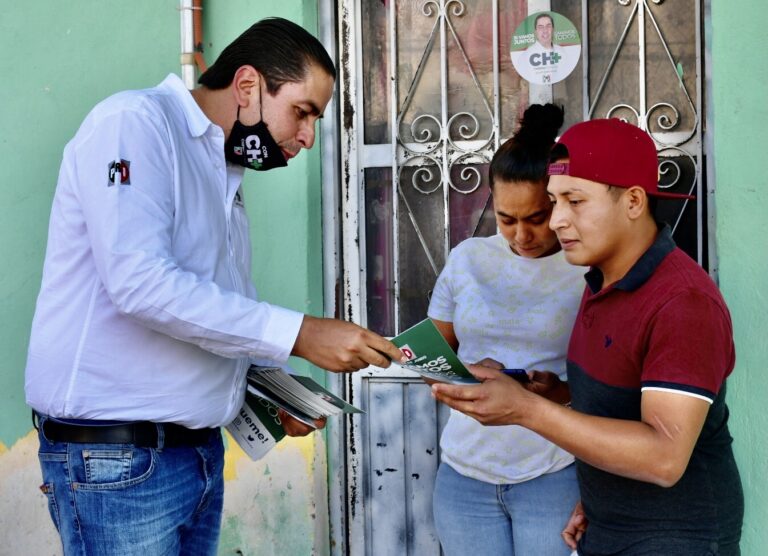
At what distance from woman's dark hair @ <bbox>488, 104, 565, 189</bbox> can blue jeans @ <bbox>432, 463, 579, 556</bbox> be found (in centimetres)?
87

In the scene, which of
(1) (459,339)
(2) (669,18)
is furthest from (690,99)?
(1) (459,339)

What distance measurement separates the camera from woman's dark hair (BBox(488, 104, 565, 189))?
2631mm

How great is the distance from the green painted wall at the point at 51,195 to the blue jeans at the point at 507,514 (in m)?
1.15

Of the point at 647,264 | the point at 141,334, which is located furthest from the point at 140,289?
the point at 647,264

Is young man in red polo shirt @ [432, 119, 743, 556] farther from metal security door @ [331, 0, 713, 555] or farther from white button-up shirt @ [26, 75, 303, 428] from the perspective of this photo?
metal security door @ [331, 0, 713, 555]

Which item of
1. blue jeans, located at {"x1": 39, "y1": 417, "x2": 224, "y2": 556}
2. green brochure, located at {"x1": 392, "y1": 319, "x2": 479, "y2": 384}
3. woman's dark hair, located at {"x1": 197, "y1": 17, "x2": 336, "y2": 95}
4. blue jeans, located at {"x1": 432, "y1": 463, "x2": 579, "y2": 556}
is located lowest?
blue jeans, located at {"x1": 432, "y1": 463, "x2": 579, "y2": 556}

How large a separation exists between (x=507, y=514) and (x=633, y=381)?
2.78 feet

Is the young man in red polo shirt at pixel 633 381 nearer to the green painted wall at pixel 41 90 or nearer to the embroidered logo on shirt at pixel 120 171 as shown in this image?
the embroidered logo on shirt at pixel 120 171

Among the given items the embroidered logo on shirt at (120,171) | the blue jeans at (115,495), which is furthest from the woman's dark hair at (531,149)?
the blue jeans at (115,495)

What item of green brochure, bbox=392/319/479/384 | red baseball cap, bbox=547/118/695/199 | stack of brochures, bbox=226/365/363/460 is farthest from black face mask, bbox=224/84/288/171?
red baseball cap, bbox=547/118/695/199

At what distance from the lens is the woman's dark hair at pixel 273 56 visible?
2.47 meters

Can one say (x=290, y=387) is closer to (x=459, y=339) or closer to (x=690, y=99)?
(x=459, y=339)

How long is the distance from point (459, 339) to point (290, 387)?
0.59 m

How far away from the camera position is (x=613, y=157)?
2100 mm
